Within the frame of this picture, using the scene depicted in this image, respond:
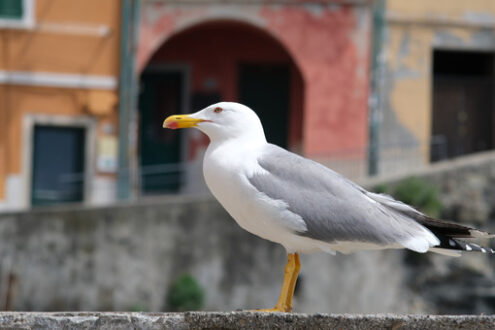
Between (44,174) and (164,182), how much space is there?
279 centimetres

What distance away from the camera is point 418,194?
20.7 metres

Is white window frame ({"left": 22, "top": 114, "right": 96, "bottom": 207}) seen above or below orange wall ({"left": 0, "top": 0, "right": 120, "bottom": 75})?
below

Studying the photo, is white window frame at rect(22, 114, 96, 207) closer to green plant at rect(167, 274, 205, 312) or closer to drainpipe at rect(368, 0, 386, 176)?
green plant at rect(167, 274, 205, 312)

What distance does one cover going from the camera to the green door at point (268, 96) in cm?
2539

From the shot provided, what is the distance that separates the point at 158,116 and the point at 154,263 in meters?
6.80

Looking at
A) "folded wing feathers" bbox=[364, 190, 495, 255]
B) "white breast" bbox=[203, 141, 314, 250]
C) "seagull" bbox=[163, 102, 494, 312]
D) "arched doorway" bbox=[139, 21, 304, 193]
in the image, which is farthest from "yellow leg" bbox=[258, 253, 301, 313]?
"arched doorway" bbox=[139, 21, 304, 193]

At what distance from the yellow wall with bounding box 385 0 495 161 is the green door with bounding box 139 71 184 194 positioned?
5.07 m

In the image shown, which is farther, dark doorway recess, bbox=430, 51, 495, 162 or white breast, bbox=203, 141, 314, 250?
dark doorway recess, bbox=430, 51, 495, 162

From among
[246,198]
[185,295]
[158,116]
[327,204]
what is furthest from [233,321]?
[158,116]

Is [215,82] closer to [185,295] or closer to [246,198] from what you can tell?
[185,295]

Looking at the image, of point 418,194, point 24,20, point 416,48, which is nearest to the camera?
point 418,194

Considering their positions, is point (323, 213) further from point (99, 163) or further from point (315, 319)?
point (99, 163)

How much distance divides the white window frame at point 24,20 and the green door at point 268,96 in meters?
5.26

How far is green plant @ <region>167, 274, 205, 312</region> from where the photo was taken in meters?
19.4
